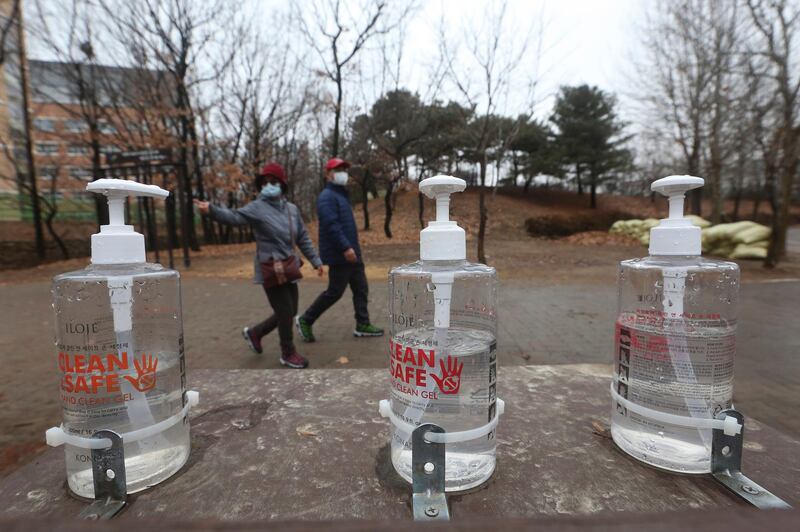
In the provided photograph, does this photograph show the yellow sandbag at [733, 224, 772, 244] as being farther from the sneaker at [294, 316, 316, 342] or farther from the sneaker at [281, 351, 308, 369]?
the sneaker at [281, 351, 308, 369]

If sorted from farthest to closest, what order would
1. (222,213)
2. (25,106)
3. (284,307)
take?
(25,106), (284,307), (222,213)

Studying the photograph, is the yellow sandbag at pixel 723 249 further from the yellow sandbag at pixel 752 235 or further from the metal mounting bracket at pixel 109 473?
the metal mounting bracket at pixel 109 473

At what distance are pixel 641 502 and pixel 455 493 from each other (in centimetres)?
39

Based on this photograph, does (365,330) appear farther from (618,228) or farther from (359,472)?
(618,228)

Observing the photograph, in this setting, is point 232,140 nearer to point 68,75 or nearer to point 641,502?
point 68,75

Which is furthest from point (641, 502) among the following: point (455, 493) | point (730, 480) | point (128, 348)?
point (128, 348)

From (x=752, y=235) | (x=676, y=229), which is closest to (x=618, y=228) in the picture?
(x=752, y=235)

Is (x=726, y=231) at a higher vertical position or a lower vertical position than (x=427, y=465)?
higher

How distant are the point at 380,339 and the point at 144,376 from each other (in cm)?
371

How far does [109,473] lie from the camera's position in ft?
2.87

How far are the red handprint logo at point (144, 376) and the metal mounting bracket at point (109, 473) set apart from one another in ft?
0.40

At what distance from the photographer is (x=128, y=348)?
1.01m

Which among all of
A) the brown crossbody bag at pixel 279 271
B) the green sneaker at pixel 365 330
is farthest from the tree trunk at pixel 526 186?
the brown crossbody bag at pixel 279 271

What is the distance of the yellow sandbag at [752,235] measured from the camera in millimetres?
11984
